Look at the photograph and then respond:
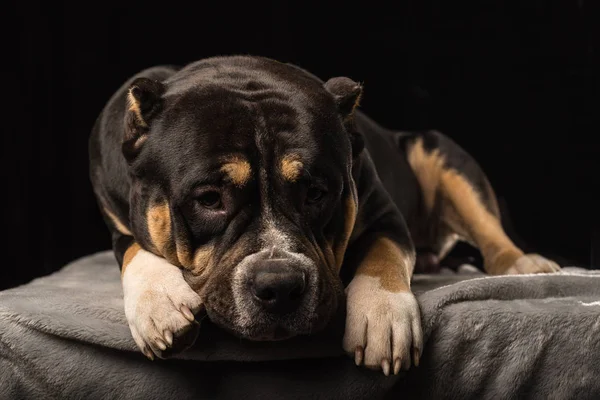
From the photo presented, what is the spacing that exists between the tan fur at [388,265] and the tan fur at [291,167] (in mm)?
334

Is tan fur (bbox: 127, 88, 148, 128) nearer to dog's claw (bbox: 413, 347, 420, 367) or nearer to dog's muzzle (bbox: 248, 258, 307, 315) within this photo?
dog's muzzle (bbox: 248, 258, 307, 315)

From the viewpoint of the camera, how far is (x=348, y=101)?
253cm

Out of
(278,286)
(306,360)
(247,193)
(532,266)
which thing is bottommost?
(532,266)

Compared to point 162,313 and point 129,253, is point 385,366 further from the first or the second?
point 129,253

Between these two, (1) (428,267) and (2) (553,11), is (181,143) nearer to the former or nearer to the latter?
(1) (428,267)

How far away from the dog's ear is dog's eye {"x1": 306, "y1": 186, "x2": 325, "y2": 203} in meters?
0.29

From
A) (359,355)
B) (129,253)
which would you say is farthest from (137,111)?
(359,355)

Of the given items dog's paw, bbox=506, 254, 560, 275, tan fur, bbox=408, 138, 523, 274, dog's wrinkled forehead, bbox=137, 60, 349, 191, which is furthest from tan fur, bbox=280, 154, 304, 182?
tan fur, bbox=408, 138, 523, 274

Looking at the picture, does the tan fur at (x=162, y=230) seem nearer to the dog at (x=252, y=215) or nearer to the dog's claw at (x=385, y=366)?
the dog at (x=252, y=215)

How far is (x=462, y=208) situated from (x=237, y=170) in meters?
1.71

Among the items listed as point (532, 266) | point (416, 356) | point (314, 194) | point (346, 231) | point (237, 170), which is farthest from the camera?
point (532, 266)

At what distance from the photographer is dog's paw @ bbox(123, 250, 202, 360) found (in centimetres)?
197

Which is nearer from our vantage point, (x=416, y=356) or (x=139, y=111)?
(x=416, y=356)

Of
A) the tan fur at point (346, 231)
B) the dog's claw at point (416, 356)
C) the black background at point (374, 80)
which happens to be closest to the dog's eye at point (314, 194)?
the tan fur at point (346, 231)
